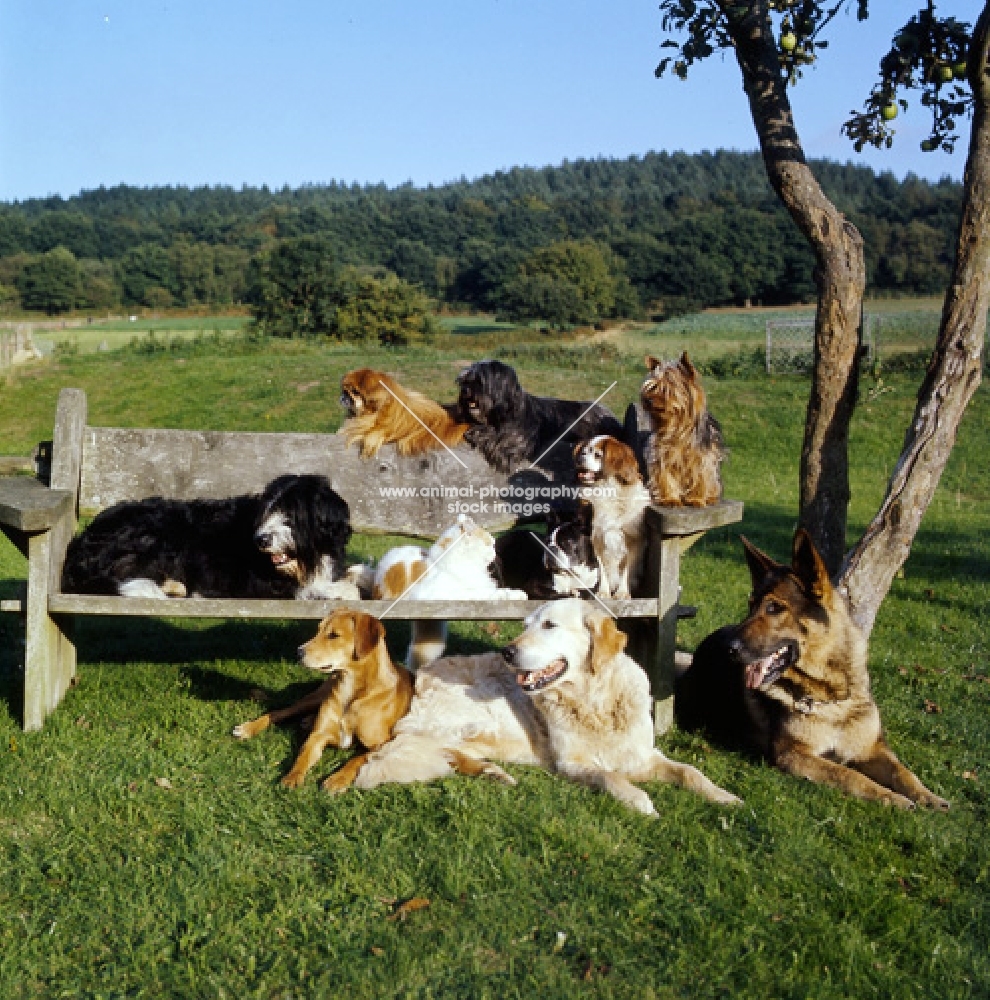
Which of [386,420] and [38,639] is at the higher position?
[386,420]

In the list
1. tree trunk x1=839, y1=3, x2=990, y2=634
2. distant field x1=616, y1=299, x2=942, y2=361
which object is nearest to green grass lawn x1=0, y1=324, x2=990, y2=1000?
tree trunk x1=839, y1=3, x2=990, y2=634

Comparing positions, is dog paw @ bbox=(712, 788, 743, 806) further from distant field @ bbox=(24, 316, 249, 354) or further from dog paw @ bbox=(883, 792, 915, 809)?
distant field @ bbox=(24, 316, 249, 354)

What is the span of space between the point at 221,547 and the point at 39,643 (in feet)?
3.21

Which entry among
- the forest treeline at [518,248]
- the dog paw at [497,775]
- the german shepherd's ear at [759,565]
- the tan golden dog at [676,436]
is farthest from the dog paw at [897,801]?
the forest treeline at [518,248]

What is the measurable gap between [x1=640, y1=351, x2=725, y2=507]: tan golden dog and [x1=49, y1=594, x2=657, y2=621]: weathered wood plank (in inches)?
30.5

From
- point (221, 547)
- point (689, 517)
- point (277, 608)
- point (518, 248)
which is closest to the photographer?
point (277, 608)

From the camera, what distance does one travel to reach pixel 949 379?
534 cm

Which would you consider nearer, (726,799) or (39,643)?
(726,799)

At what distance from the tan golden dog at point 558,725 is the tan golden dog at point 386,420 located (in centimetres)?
166

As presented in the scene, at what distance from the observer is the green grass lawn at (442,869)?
3.10 meters

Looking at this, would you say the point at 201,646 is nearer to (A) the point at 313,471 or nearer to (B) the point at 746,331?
(A) the point at 313,471

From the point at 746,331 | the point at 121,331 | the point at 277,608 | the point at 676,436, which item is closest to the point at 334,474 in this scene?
the point at 277,608

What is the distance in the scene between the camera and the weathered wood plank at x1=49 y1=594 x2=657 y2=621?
475 centimetres

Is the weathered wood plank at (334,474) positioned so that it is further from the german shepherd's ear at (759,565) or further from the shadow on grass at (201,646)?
the german shepherd's ear at (759,565)
